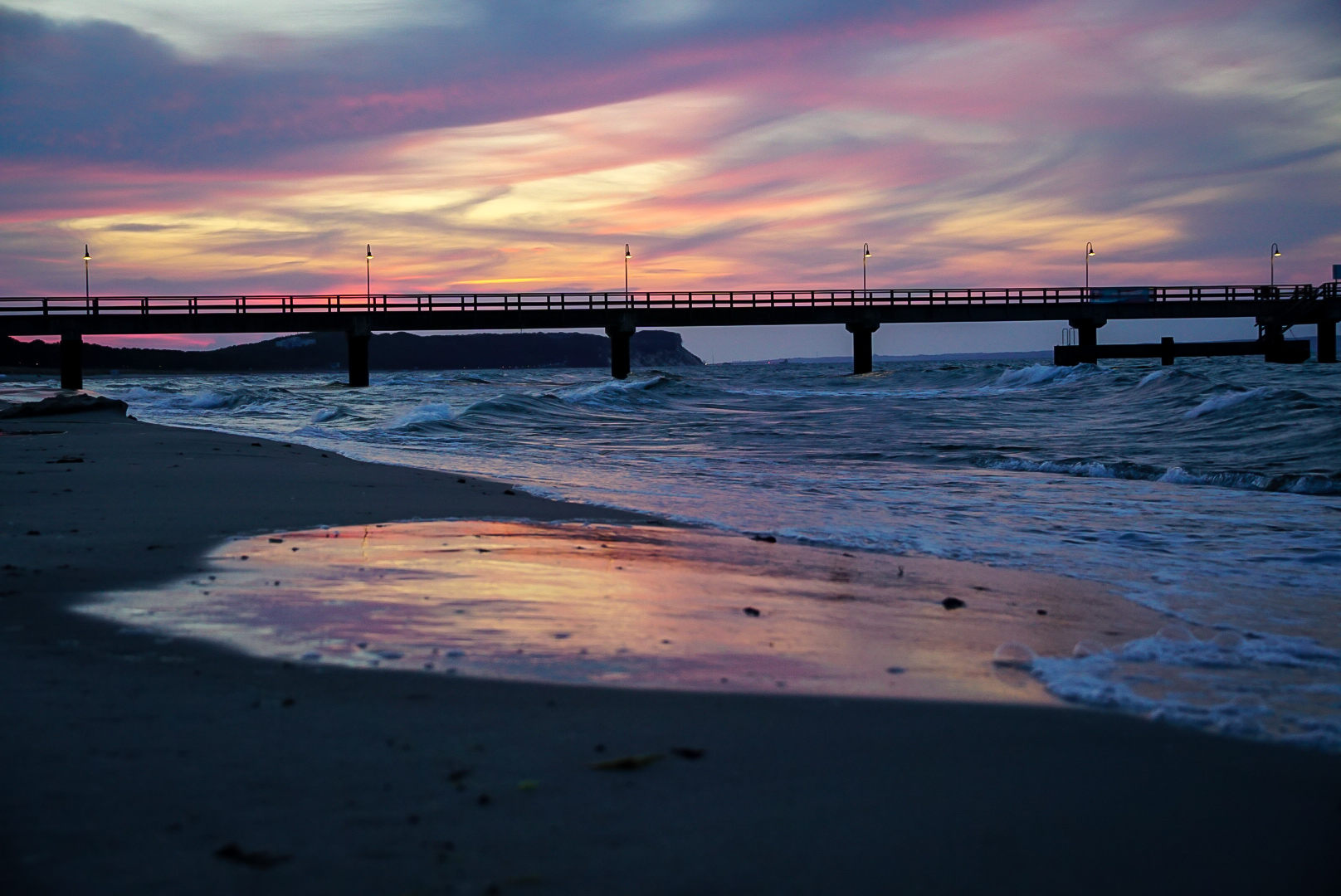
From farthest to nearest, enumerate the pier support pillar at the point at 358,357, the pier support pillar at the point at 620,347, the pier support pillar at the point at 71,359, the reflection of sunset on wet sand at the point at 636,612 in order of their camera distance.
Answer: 1. the pier support pillar at the point at 620,347
2. the pier support pillar at the point at 358,357
3. the pier support pillar at the point at 71,359
4. the reflection of sunset on wet sand at the point at 636,612

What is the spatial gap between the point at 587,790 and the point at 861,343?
1868 inches

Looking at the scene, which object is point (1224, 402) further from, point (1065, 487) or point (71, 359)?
point (71, 359)

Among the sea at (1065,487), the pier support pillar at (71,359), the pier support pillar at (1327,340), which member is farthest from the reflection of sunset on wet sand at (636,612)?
the pier support pillar at (1327,340)

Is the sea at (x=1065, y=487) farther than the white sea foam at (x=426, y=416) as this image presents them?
No

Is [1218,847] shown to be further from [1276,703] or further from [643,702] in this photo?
[643,702]

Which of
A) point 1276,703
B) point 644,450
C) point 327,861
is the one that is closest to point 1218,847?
point 1276,703

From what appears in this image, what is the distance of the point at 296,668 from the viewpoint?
3.10 metres

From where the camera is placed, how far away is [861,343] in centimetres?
4834

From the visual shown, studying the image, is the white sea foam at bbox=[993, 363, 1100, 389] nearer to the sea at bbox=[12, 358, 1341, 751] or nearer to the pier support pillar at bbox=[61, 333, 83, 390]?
the sea at bbox=[12, 358, 1341, 751]

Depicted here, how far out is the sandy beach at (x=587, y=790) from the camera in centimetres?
190

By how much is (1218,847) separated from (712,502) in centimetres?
647

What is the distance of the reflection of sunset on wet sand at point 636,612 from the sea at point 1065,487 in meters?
0.39

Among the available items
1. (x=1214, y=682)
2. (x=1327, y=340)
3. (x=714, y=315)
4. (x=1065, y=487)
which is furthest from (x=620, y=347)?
(x=1214, y=682)

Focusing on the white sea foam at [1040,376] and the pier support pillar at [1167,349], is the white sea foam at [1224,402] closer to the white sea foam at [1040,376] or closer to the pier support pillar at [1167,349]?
the white sea foam at [1040,376]
